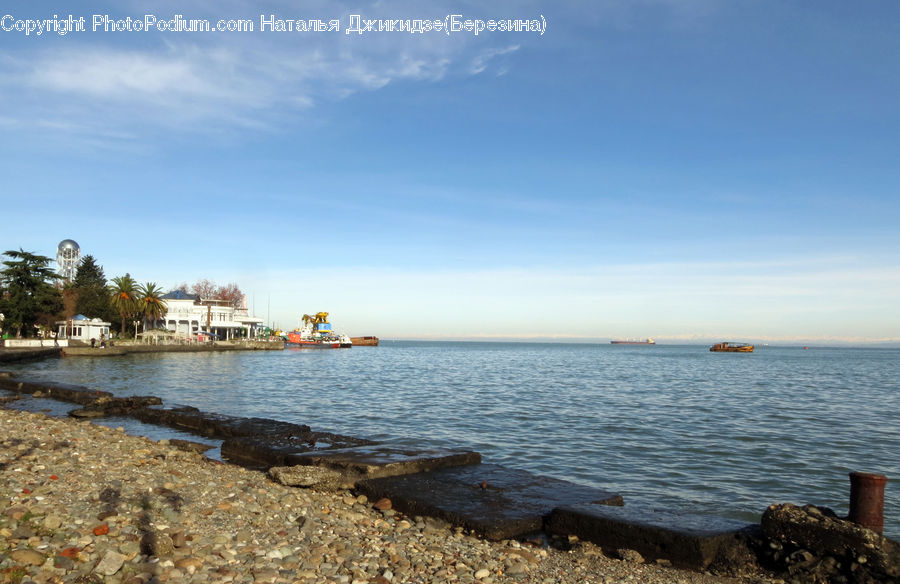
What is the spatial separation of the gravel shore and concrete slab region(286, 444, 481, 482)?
0.65m

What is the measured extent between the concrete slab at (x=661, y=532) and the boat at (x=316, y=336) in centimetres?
11787

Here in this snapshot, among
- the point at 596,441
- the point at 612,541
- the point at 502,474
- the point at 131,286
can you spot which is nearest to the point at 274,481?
the point at 502,474

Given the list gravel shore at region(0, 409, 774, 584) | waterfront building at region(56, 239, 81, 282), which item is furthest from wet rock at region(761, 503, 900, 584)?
waterfront building at region(56, 239, 81, 282)

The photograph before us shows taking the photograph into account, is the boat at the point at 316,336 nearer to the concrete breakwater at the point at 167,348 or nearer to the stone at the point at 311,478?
the concrete breakwater at the point at 167,348

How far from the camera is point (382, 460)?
11039 mm

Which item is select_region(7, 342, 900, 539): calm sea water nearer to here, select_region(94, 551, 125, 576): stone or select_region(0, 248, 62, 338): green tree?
select_region(94, 551, 125, 576): stone

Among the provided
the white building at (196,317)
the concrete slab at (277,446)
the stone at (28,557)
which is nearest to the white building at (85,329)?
the white building at (196,317)

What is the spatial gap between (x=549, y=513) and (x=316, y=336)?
123 metres

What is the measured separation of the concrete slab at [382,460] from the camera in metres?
10.5

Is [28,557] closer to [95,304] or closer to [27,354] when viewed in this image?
[27,354]

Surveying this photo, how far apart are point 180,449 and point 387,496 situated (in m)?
6.62

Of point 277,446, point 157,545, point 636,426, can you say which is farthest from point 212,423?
point 636,426

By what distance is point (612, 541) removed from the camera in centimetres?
784

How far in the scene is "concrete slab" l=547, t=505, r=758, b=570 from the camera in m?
7.26
